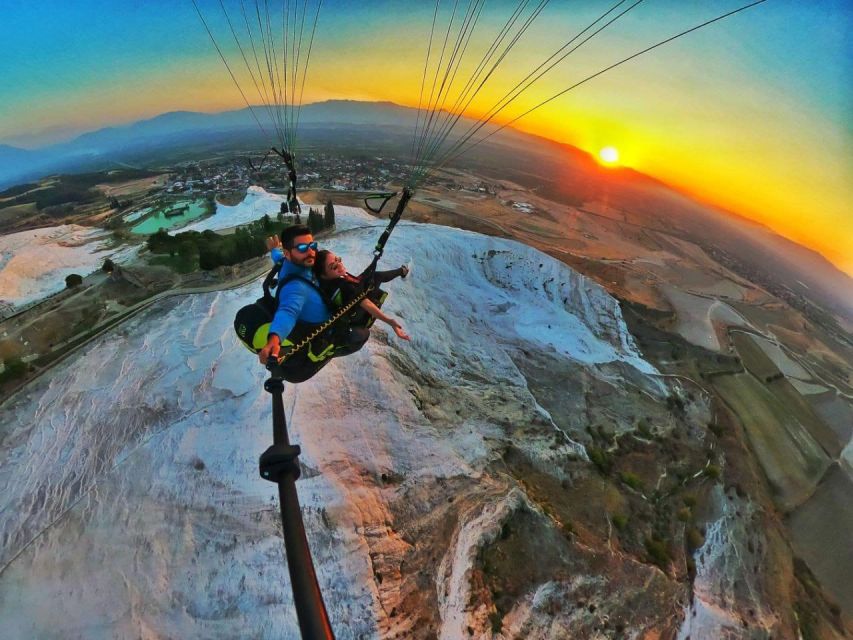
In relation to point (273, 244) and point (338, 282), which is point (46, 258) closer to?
point (273, 244)

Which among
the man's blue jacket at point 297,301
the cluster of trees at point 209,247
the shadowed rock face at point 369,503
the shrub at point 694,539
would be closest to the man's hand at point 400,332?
the man's blue jacket at point 297,301

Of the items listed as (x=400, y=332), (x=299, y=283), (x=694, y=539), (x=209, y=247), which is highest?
(x=299, y=283)

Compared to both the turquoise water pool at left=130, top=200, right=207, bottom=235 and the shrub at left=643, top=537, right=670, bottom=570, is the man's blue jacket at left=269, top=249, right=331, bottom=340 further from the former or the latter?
the turquoise water pool at left=130, top=200, right=207, bottom=235

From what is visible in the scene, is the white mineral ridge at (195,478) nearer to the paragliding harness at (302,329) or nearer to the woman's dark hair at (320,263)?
the paragliding harness at (302,329)

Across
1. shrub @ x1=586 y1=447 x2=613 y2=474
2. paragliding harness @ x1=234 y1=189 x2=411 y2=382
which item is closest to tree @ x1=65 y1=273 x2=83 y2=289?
paragliding harness @ x1=234 y1=189 x2=411 y2=382

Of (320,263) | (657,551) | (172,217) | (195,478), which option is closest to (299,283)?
(320,263)

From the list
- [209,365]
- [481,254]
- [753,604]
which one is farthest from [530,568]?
[481,254]
